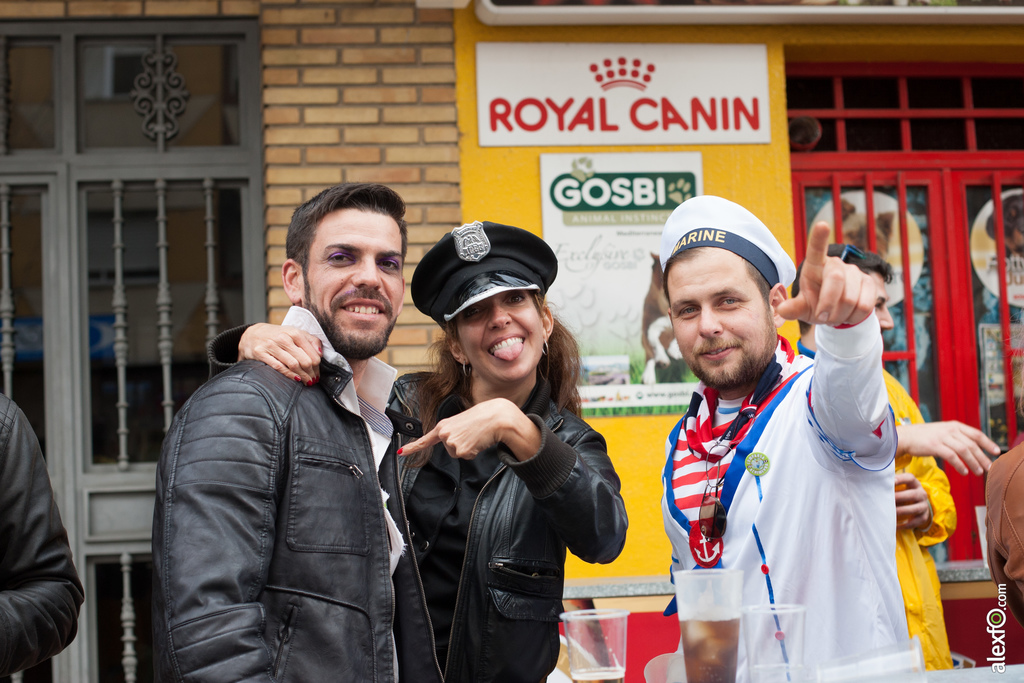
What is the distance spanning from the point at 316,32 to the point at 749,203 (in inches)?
90.5

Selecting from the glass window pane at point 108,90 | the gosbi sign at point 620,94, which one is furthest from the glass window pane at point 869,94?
the glass window pane at point 108,90

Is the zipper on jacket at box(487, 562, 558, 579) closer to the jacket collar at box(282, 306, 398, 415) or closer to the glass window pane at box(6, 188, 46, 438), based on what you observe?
the jacket collar at box(282, 306, 398, 415)

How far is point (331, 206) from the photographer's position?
85.4 inches

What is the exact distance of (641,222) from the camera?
4.43m

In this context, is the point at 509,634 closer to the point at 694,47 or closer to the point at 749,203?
the point at 749,203

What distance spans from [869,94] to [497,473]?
3729mm

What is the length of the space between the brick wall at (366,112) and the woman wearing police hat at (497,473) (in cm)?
184

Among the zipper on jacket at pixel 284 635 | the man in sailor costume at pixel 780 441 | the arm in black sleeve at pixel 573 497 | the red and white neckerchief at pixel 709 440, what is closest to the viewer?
the zipper on jacket at pixel 284 635

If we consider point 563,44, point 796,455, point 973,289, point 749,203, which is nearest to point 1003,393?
point 973,289

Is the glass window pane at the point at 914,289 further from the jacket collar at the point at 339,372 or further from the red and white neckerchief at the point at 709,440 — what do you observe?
the jacket collar at the point at 339,372

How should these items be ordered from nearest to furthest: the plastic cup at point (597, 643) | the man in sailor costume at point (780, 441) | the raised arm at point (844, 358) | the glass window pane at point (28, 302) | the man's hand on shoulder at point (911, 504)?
the plastic cup at point (597, 643) < the raised arm at point (844, 358) < the man in sailor costume at point (780, 441) < the man's hand on shoulder at point (911, 504) < the glass window pane at point (28, 302)

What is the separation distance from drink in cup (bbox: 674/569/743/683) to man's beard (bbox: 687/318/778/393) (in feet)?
2.74

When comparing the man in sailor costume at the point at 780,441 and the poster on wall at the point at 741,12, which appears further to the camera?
the poster on wall at the point at 741,12

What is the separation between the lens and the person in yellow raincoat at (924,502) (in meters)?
2.22
